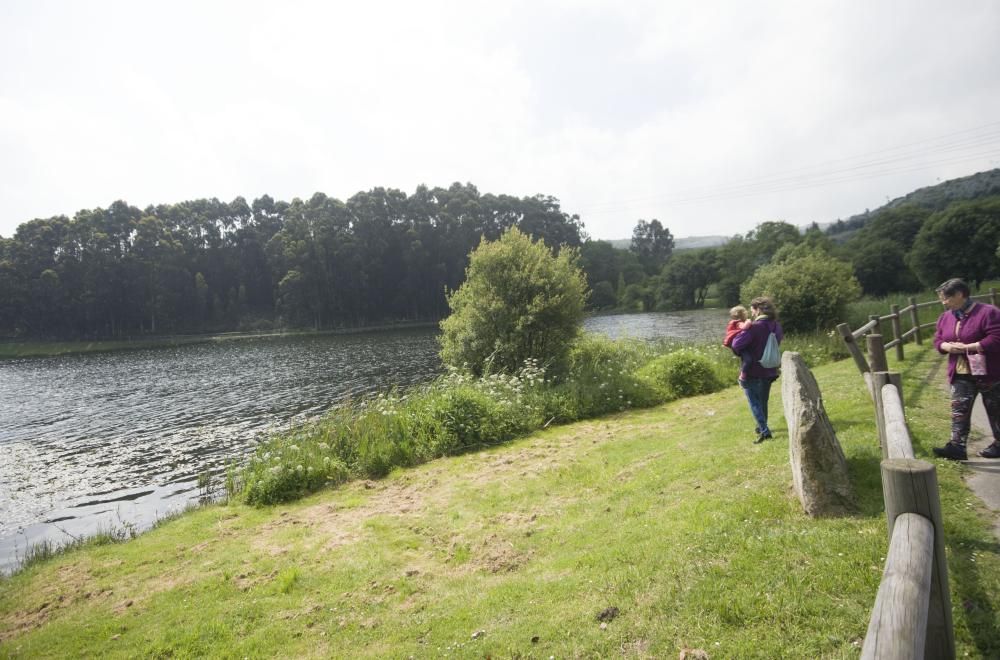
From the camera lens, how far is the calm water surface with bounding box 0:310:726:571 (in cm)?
1219

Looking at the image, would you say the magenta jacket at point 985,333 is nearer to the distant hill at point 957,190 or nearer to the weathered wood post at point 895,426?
the weathered wood post at point 895,426

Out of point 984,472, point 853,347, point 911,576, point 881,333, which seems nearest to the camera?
point 911,576

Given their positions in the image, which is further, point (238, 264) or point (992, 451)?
point (238, 264)

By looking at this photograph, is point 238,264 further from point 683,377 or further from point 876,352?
point 876,352

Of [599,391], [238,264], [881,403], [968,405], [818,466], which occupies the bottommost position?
[599,391]

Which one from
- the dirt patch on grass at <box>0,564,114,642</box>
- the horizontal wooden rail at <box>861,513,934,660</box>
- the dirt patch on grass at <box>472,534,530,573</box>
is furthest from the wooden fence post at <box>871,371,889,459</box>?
the dirt patch on grass at <box>0,564,114,642</box>

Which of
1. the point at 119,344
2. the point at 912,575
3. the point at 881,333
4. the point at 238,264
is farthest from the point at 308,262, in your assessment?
the point at 912,575

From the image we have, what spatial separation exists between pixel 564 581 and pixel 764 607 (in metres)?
1.99

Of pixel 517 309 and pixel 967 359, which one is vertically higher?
pixel 517 309

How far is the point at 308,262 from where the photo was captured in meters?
82.4

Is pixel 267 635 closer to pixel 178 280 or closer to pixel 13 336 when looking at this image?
pixel 178 280

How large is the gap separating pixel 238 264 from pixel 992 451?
10386 centimetres

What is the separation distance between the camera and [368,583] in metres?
6.21

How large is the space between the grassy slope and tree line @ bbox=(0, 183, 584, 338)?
2973 inches
